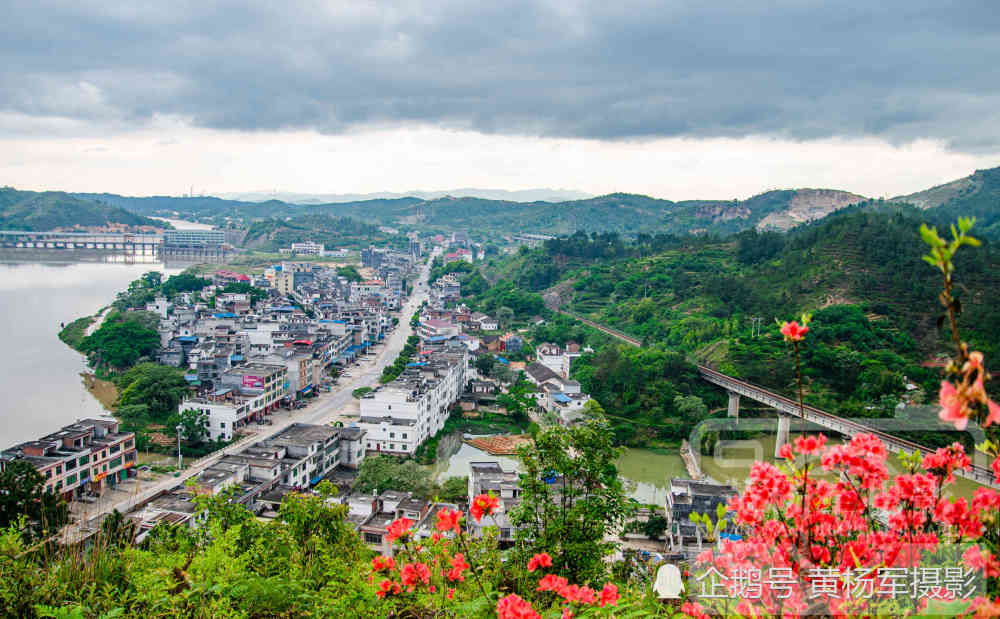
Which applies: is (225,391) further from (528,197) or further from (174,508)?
(528,197)

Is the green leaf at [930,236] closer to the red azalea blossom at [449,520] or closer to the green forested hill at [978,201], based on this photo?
the red azalea blossom at [449,520]

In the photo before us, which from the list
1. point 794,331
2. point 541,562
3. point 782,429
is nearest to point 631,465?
point 782,429

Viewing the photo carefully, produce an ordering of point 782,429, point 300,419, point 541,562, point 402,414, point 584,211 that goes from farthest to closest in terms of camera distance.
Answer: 1. point 584,211
2. point 300,419
3. point 402,414
4. point 782,429
5. point 541,562

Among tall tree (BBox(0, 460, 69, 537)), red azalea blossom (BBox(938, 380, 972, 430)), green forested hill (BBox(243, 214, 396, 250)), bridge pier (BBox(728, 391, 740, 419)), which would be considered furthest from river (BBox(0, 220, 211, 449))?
bridge pier (BBox(728, 391, 740, 419))

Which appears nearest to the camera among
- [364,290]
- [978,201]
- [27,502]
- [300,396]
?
[27,502]

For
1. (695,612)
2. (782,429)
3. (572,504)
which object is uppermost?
(695,612)

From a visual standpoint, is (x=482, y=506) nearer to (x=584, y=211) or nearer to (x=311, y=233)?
(x=311, y=233)

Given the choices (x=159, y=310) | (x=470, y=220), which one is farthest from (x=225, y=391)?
(x=470, y=220)
